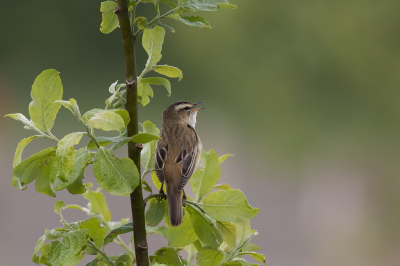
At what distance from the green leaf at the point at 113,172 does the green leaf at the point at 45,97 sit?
0.25 ft

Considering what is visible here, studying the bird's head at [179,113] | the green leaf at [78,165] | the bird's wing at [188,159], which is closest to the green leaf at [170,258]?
the green leaf at [78,165]

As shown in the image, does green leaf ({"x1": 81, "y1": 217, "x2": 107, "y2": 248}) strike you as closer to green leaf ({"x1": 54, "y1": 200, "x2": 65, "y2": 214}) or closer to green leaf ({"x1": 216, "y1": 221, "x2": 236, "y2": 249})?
green leaf ({"x1": 54, "y1": 200, "x2": 65, "y2": 214})

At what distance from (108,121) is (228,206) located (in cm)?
18

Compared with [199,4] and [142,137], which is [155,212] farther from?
[199,4]

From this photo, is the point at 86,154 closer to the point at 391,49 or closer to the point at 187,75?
the point at 187,75

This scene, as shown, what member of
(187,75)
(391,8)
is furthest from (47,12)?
(391,8)

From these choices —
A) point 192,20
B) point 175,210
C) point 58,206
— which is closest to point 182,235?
point 175,210

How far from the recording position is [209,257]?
42cm

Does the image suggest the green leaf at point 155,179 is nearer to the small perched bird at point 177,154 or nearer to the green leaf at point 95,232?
the small perched bird at point 177,154

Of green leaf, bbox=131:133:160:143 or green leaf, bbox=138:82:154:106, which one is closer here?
green leaf, bbox=131:133:160:143

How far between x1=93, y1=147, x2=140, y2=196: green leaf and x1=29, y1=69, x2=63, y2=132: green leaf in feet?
0.25

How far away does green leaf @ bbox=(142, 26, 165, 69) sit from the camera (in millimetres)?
453

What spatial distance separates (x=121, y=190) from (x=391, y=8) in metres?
3.97

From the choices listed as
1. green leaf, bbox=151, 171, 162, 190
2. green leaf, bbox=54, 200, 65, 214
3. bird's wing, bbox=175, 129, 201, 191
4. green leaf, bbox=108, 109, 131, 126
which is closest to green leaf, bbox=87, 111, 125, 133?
green leaf, bbox=108, 109, 131, 126
